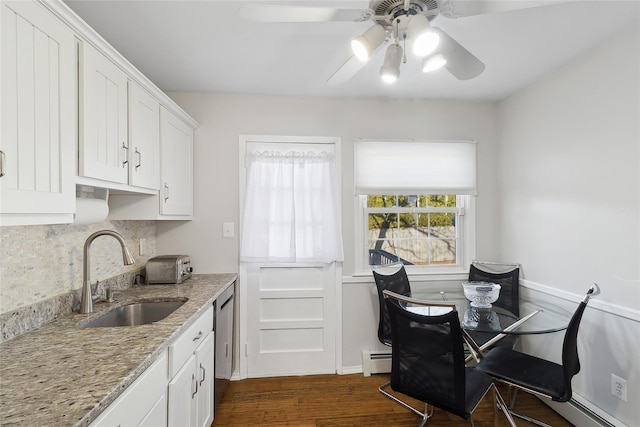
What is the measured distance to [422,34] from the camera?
109cm

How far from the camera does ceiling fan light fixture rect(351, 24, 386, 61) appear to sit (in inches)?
46.8

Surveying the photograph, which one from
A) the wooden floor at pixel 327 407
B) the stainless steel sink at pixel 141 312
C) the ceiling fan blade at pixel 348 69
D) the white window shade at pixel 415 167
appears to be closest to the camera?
the ceiling fan blade at pixel 348 69

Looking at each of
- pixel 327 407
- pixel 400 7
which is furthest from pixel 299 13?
pixel 327 407

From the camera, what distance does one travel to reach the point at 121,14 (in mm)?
1593

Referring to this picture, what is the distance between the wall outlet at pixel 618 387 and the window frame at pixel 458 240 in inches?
46.5

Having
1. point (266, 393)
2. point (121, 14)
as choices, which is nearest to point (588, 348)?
point (266, 393)

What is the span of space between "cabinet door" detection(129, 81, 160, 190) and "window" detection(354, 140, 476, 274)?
1.59 metres

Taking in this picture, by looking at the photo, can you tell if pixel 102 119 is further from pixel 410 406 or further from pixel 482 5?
pixel 410 406

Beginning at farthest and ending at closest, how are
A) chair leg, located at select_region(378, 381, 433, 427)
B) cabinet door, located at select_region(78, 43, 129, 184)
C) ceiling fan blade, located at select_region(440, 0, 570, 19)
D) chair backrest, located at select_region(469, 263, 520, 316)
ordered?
chair backrest, located at select_region(469, 263, 520, 316), chair leg, located at select_region(378, 381, 433, 427), cabinet door, located at select_region(78, 43, 129, 184), ceiling fan blade, located at select_region(440, 0, 570, 19)

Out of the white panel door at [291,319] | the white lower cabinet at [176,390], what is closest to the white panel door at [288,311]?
the white panel door at [291,319]

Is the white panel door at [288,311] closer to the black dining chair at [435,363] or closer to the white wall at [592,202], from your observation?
the black dining chair at [435,363]

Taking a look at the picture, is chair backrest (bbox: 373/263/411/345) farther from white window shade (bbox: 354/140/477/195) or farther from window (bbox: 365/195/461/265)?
white window shade (bbox: 354/140/477/195)

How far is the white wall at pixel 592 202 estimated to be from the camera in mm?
1737

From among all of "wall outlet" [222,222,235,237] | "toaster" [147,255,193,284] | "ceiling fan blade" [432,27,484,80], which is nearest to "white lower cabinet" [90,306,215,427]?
"toaster" [147,255,193,284]
